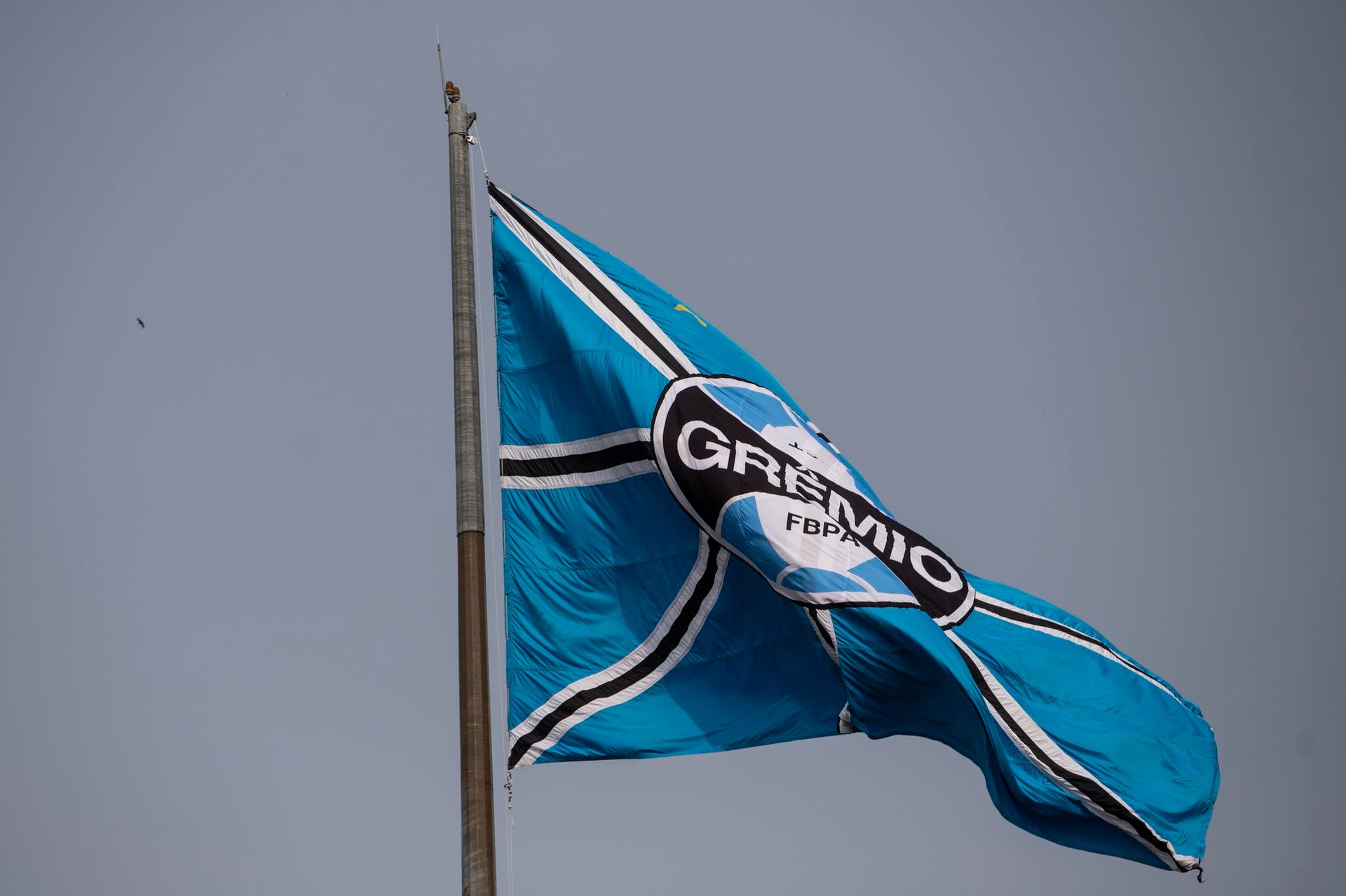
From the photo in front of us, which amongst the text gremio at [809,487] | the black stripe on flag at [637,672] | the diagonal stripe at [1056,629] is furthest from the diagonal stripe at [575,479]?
the diagonal stripe at [1056,629]

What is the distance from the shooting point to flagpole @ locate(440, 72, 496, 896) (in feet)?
37.9

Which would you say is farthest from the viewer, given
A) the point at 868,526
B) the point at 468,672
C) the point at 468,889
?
the point at 868,526

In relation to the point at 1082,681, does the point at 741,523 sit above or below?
above

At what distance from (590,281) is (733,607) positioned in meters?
3.69

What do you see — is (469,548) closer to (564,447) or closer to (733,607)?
(564,447)

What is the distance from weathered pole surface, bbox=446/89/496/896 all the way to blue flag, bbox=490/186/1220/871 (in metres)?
1.08

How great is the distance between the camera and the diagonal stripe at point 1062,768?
1302 centimetres

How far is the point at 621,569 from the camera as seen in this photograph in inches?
560

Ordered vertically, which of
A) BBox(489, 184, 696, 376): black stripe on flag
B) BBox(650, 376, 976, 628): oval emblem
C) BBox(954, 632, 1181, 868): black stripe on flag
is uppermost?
BBox(489, 184, 696, 376): black stripe on flag

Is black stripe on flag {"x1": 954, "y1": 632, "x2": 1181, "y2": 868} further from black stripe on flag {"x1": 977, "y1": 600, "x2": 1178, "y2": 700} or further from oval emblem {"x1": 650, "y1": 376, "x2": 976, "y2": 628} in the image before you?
black stripe on flag {"x1": 977, "y1": 600, "x2": 1178, "y2": 700}

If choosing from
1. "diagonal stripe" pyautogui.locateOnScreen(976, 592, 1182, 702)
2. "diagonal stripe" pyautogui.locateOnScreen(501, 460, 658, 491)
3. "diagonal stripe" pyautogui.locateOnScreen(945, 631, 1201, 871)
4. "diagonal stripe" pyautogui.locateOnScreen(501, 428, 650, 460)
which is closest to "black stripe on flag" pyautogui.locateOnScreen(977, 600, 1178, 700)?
"diagonal stripe" pyautogui.locateOnScreen(976, 592, 1182, 702)

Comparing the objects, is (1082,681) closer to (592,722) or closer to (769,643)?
(769,643)

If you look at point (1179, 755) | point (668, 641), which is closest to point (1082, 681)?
point (1179, 755)

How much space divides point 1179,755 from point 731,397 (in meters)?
5.63
